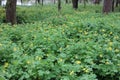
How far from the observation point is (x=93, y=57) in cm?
471

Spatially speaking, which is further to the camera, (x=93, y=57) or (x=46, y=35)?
(x=46, y=35)

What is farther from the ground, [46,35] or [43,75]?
[46,35]

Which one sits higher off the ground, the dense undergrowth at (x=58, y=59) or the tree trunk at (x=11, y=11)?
the tree trunk at (x=11, y=11)

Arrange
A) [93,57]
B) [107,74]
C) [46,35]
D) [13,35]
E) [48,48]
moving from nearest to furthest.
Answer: [107,74] → [93,57] → [48,48] → [46,35] → [13,35]

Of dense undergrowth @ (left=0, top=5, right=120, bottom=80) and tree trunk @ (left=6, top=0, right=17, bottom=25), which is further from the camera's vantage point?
tree trunk @ (left=6, top=0, right=17, bottom=25)

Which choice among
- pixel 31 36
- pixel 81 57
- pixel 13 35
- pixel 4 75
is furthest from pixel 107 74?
pixel 13 35

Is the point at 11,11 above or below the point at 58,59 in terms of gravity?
above

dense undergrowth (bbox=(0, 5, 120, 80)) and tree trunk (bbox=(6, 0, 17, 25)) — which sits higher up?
tree trunk (bbox=(6, 0, 17, 25))

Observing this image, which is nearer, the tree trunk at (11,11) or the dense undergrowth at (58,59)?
the dense undergrowth at (58,59)

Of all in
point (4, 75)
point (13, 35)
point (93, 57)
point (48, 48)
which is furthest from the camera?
point (13, 35)

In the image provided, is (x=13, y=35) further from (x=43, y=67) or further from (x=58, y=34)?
(x=43, y=67)

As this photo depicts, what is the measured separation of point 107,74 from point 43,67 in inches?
44.5

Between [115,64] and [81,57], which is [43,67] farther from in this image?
[115,64]

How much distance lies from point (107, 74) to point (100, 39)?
1710 mm
